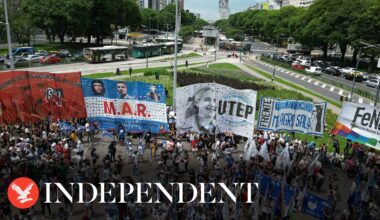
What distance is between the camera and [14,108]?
19109mm

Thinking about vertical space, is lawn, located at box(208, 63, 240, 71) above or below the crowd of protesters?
below

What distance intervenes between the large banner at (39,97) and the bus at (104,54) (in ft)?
144

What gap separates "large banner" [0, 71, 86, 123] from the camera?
1897cm

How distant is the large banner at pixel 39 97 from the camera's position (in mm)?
18969

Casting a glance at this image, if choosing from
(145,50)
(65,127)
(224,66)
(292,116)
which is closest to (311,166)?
(292,116)

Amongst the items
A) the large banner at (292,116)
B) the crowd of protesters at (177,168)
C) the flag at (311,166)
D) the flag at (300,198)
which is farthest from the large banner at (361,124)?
the flag at (300,198)

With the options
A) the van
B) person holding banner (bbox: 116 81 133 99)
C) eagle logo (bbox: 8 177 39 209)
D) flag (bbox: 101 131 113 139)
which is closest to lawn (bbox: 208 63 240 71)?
the van

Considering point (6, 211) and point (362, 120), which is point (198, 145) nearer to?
point (362, 120)

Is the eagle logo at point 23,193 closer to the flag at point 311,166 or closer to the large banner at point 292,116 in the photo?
the large banner at point 292,116

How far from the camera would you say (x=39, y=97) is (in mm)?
19547

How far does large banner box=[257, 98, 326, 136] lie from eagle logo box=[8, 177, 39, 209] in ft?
34.1

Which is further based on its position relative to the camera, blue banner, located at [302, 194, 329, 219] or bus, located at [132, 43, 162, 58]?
bus, located at [132, 43, 162, 58]

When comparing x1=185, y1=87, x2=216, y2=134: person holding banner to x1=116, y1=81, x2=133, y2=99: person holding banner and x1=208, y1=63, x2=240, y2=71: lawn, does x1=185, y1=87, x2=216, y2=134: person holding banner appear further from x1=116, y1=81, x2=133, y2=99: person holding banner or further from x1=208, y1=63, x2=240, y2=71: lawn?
x1=208, y1=63, x2=240, y2=71: lawn

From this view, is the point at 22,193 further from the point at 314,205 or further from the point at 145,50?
the point at 145,50
